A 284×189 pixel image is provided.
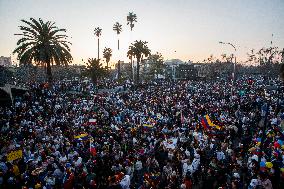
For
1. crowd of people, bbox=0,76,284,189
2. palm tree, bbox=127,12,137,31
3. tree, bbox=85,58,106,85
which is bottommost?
crowd of people, bbox=0,76,284,189

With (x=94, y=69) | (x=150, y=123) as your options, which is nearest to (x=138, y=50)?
(x=94, y=69)

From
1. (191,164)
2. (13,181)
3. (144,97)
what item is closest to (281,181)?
(191,164)

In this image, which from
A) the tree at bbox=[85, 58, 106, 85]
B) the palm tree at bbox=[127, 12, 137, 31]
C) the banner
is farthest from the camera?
the palm tree at bbox=[127, 12, 137, 31]

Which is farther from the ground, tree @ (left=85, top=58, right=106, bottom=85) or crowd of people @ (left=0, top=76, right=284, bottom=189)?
tree @ (left=85, top=58, right=106, bottom=85)

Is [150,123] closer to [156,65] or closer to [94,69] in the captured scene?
[94,69]

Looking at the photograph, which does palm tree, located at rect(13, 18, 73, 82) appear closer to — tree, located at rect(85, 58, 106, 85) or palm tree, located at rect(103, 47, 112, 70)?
tree, located at rect(85, 58, 106, 85)

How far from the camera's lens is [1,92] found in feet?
74.9

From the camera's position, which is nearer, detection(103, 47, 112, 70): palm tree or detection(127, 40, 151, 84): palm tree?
detection(127, 40, 151, 84): palm tree

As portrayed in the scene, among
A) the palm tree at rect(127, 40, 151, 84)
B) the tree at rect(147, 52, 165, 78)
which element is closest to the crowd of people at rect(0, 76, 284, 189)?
the palm tree at rect(127, 40, 151, 84)

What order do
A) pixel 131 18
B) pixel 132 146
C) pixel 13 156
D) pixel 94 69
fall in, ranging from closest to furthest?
pixel 13 156 < pixel 132 146 < pixel 94 69 < pixel 131 18

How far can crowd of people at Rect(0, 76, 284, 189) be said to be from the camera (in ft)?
39.8

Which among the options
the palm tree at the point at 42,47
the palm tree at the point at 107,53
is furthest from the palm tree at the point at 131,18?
the palm tree at the point at 42,47

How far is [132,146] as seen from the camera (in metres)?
18.3

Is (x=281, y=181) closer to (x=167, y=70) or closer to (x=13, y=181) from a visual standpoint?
(x=13, y=181)
